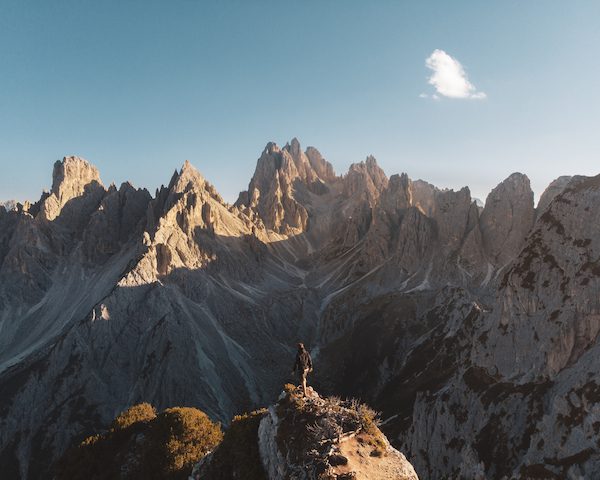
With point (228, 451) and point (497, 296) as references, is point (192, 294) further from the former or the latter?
point (228, 451)

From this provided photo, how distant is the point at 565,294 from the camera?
56.7 m

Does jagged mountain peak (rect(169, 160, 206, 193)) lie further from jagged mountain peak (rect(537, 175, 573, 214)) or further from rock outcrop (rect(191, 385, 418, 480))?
rock outcrop (rect(191, 385, 418, 480))

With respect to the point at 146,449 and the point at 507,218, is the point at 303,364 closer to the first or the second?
the point at 146,449

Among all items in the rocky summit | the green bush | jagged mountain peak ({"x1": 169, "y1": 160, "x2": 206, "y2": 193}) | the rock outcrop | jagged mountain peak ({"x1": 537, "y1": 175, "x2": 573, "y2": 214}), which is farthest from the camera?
jagged mountain peak ({"x1": 169, "y1": 160, "x2": 206, "y2": 193})

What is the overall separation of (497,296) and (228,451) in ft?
159

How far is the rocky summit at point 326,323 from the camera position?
5297 cm

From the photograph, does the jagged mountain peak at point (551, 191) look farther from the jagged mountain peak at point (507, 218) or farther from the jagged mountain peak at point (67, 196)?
the jagged mountain peak at point (67, 196)

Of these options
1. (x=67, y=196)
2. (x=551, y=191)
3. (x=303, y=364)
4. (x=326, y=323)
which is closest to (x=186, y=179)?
(x=67, y=196)

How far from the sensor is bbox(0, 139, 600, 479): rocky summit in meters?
53.0

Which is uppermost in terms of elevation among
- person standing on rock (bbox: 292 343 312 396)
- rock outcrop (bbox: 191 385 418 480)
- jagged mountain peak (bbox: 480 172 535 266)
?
jagged mountain peak (bbox: 480 172 535 266)

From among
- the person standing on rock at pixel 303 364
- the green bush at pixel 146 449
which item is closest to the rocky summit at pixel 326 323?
the person standing on rock at pixel 303 364

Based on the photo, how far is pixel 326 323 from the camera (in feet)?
513

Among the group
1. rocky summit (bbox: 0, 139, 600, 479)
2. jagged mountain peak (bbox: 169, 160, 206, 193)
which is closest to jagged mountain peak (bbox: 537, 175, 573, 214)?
rocky summit (bbox: 0, 139, 600, 479)

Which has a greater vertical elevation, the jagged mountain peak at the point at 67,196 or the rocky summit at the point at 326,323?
the jagged mountain peak at the point at 67,196
